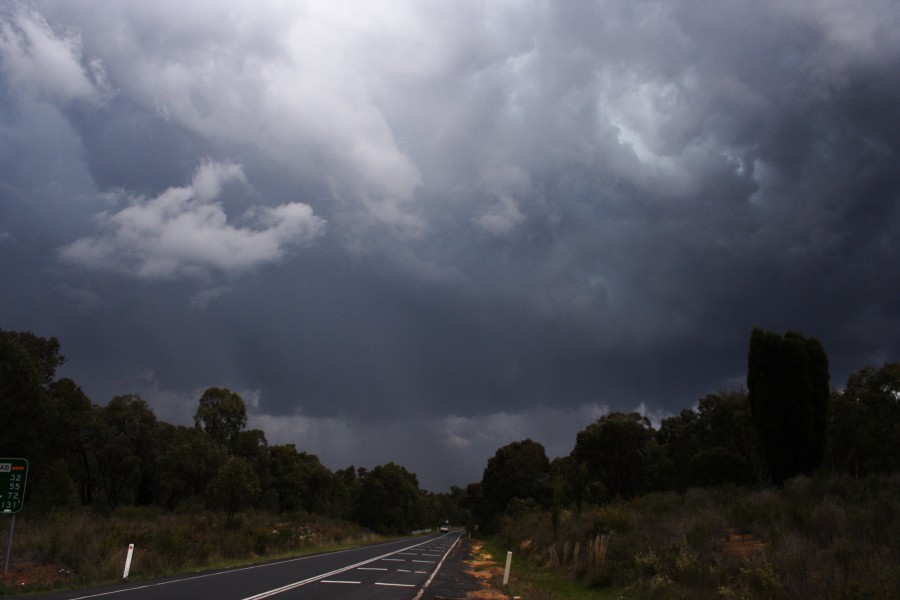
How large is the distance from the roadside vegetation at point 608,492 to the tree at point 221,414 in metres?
0.15

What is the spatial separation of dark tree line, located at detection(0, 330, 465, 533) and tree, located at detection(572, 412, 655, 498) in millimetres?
35101

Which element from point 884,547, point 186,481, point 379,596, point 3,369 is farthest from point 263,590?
point 186,481

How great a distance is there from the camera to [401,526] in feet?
334

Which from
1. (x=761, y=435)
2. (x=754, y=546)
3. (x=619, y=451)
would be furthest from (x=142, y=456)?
(x=754, y=546)

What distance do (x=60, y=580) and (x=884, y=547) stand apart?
20161 millimetres

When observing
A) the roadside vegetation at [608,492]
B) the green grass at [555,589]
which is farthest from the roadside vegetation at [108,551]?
the green grass at [555,589]

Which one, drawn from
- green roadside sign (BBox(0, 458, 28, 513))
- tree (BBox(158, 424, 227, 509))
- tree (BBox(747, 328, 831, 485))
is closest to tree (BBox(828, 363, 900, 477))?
tree (BBox(747, 328, 831, 485))

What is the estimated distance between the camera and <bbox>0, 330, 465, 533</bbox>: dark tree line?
1591 inches

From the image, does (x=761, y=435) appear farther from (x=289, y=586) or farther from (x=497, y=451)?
(x=497, y=451)

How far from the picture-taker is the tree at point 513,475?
93188 mm

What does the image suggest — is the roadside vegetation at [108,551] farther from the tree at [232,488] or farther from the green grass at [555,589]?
the green grass at [555,589]

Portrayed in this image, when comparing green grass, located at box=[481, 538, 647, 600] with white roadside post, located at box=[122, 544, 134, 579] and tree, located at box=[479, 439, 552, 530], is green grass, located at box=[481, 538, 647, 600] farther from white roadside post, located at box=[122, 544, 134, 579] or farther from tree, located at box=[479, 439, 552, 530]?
tree, located at box=[479, 439, 552, 530]

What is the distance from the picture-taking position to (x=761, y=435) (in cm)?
3284

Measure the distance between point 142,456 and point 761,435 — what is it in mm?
54499
